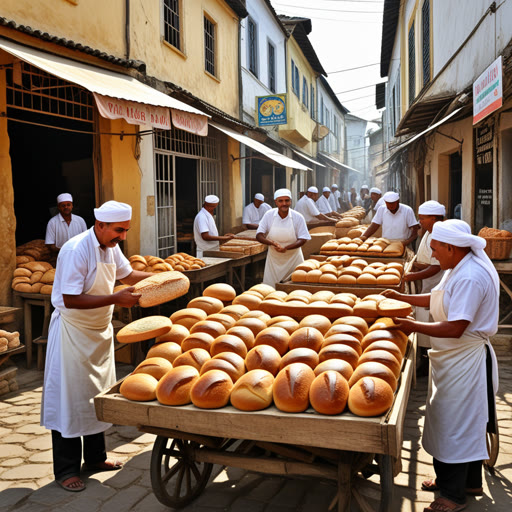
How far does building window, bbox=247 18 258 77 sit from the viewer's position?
14651 millimetres

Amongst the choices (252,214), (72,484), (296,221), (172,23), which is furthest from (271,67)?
(72,484)

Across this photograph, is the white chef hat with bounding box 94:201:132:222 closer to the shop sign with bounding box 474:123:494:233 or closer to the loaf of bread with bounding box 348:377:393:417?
the loaf of bread with bounding box 348:377:393:417

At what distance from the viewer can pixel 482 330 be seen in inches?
113

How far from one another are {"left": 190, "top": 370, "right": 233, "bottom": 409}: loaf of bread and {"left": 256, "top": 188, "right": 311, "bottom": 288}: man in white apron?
13.4 ft

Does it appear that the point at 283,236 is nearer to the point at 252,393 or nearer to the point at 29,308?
the point at 29,308

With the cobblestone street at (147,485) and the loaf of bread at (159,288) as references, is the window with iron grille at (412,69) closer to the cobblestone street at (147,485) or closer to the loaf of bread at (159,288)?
the cobblestone street at (147,485)

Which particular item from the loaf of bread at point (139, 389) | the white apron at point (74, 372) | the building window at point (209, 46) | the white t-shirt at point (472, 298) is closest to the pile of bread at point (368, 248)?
the white t-shirt at point (472, 298)

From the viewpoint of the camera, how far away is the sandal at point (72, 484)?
316cm

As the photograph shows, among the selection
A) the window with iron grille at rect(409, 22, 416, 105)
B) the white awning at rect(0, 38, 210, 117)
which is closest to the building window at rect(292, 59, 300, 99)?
the window with iron grille at rect(409, 22, 416, 105)

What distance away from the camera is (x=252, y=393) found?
2.46 meters

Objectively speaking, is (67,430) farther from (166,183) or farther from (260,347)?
(166,183)

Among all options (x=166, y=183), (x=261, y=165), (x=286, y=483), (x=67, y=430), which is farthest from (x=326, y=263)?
(x=261, y=165)

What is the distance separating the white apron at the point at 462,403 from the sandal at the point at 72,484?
2.14 meters

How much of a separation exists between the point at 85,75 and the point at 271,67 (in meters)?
12.7
